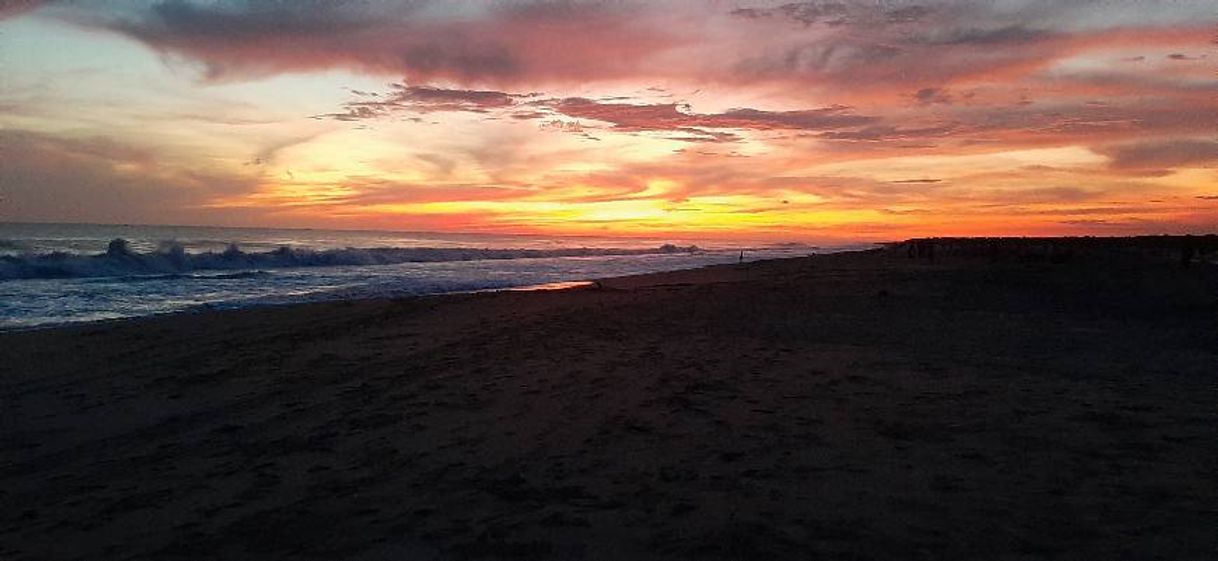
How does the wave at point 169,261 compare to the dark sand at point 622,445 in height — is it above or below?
above

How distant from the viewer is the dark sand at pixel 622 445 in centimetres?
Answer: 435

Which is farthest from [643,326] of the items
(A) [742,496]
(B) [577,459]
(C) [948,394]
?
(A) [742,496]

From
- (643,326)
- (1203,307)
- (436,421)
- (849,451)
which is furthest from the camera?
(1203,307)

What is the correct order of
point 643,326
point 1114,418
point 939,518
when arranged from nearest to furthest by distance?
point 939,518 → point 1114,418 → point 643,326

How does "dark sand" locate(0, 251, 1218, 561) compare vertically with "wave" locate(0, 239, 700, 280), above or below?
below

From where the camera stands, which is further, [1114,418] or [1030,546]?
[1114,418]

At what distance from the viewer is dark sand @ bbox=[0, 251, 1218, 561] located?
14.3ft

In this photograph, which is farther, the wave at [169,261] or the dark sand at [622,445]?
the wave at [169,261]

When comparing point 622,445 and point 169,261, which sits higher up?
point 169,261

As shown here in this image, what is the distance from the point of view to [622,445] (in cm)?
623

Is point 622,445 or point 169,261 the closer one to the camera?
point 622,445

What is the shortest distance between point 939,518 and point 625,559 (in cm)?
192

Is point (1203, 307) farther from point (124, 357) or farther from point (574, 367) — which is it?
point (124, 357)

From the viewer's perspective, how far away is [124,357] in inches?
472
